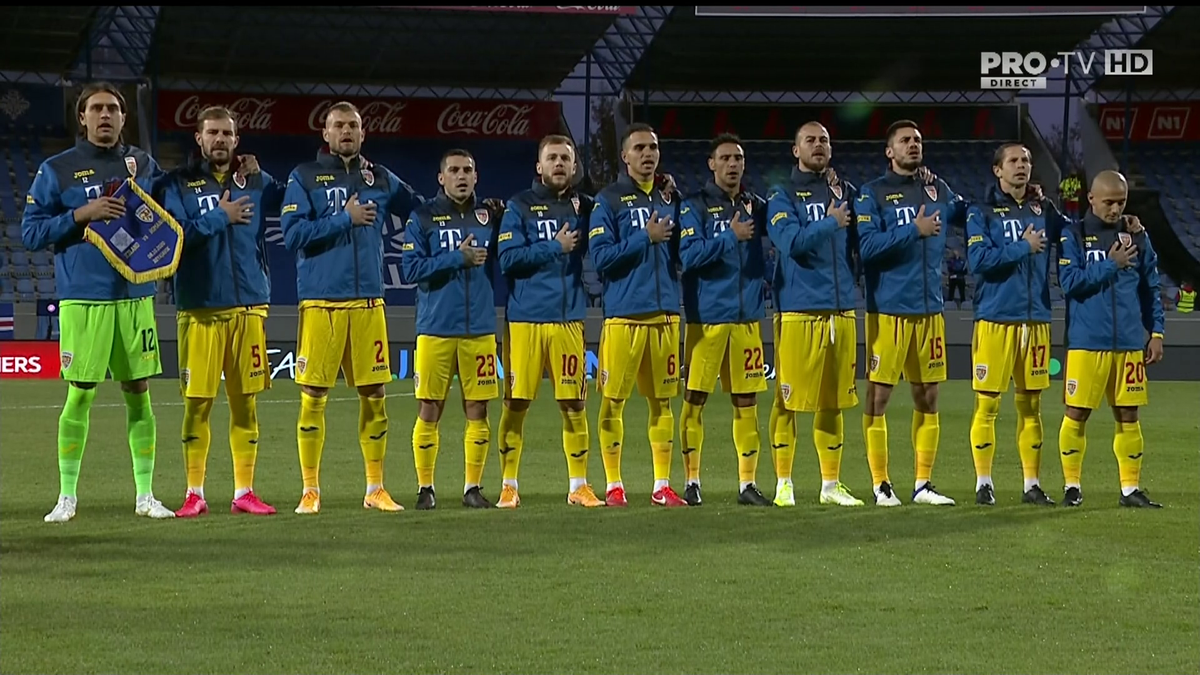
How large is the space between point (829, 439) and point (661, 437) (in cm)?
96

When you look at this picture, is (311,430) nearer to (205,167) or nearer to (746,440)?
(205,167)

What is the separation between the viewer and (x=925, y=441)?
Result: 8.77 meters

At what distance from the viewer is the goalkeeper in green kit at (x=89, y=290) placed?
25.4 feet

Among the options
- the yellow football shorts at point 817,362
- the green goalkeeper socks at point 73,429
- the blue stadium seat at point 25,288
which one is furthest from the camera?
the blue stadium seat at point 25,288

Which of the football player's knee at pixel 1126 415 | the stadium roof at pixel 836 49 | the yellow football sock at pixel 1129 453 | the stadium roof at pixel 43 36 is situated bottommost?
the yellow football sock at pixel 1129 453

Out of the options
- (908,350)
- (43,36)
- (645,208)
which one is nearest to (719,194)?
(645,208)

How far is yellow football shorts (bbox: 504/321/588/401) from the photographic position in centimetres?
841

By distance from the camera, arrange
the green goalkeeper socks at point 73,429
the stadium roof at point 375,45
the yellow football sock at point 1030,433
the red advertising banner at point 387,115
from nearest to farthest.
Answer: the green goalkeeper socks at point 73,429
the yellow football sock at point 1030,433
the stadium roof at point 375,45
the red advertising banner at point 387,115

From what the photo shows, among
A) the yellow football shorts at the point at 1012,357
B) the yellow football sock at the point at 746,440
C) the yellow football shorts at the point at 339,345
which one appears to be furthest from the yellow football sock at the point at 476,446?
the yellow football shorts at the point at 1012,357

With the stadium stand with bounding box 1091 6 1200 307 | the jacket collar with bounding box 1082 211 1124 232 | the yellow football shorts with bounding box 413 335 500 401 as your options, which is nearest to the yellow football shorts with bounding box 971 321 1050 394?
the jacket collar with bounding box 1082 211 1124 232

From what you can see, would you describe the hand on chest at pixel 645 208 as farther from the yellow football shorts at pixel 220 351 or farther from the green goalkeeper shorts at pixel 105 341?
the green goalkeeper shorts at pixel 105 341

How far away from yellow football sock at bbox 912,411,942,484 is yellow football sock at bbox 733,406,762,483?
929 millimetres

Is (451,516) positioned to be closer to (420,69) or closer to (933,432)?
(933,432)

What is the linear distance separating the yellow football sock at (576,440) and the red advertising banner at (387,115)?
24561mm
